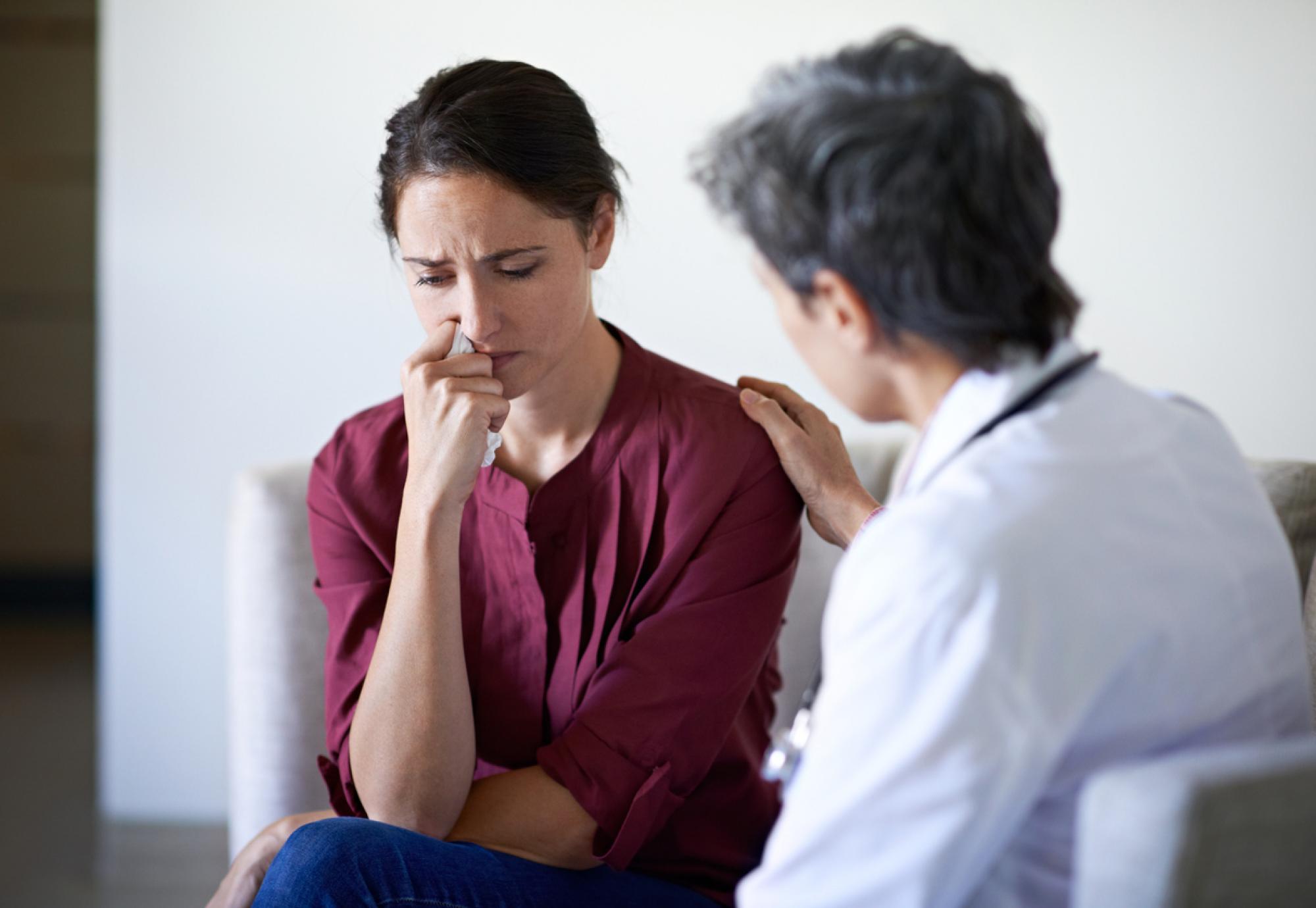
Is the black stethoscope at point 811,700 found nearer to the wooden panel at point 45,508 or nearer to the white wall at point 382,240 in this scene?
the white wall at point 382,240

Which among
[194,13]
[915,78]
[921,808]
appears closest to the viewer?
[921,808]

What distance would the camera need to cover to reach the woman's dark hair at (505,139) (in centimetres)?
134

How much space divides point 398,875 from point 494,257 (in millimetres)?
652

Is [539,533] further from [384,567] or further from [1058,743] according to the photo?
[1058,743]

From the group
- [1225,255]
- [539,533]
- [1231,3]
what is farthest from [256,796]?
[1231,3]

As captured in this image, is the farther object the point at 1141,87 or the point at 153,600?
the point at 153,600

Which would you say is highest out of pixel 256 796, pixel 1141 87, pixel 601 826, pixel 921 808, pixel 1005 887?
pixel 1141 87

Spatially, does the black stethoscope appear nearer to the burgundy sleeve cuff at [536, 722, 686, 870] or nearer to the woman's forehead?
the burgundy sleeve cuff at [536, 722, 686, 870]

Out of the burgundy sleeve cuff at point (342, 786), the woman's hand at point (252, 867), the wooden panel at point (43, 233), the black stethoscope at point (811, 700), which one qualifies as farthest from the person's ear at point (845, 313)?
the wooden panel at point (43, 233)

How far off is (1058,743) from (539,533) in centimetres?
80

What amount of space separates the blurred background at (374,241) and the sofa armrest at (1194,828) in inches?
59.0

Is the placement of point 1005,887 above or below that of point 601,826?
above

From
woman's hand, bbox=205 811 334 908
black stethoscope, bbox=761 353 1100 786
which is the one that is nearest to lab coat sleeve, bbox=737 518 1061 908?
black stethoscope, bbox=761 353 1100 786

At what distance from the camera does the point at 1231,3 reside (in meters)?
2.15
